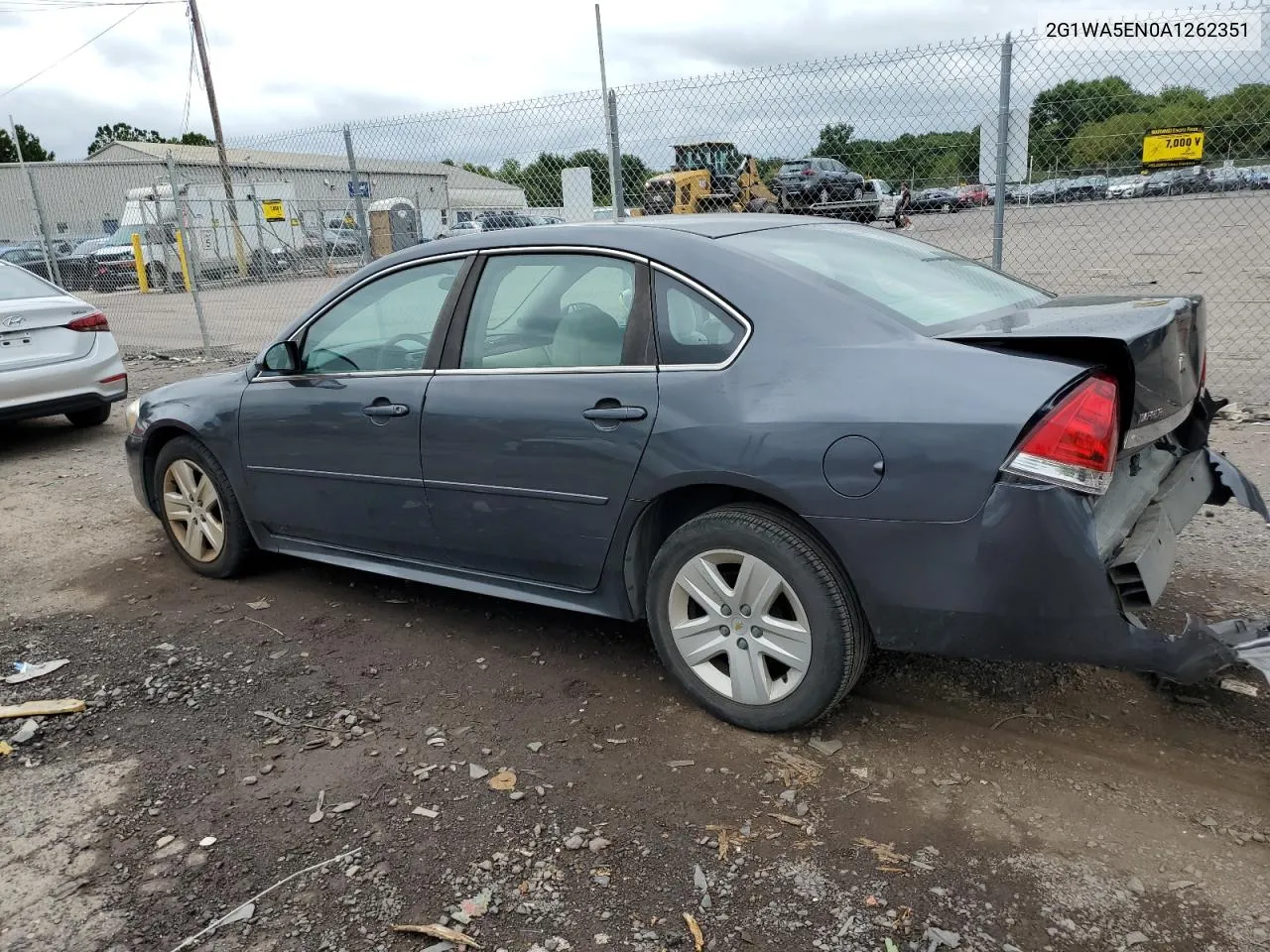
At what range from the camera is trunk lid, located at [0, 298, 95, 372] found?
723cm

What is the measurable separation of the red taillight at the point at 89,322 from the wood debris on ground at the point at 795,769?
7016 mm

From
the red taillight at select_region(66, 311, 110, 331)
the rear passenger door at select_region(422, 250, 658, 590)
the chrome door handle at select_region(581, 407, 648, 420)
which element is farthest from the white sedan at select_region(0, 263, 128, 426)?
the chrome door handle at select_region(581, 407, 648, 420)

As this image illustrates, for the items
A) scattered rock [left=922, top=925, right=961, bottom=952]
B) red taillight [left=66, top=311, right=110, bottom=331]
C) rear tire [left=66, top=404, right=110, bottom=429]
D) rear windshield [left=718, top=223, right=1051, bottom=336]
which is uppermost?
rear windshield [left=718, top=223, right=1051, bottom=336]

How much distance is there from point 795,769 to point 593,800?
603mm

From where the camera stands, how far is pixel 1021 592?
99.8 inches

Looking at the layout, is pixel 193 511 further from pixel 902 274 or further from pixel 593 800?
pixel 902 274

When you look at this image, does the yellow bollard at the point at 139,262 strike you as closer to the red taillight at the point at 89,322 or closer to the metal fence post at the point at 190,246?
the metal fence post at the point at 190,246

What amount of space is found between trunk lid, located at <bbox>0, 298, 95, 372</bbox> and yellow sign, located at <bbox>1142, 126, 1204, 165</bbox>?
7.75 meters

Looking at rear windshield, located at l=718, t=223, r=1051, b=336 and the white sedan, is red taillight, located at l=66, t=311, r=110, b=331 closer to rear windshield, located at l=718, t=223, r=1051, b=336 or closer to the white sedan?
the white sedan

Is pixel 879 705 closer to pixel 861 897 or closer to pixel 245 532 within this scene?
pixel 861 897

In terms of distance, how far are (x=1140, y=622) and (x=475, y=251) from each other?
254 centimetres

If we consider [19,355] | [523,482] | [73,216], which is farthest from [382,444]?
[73,216]

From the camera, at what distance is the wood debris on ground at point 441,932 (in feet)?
7.52

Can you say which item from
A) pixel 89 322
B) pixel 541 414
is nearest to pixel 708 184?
pixel 89 322
